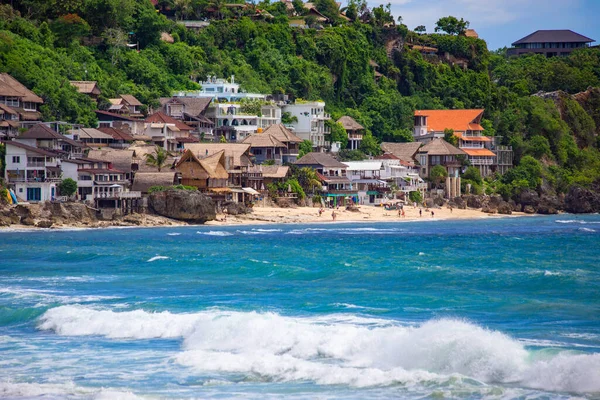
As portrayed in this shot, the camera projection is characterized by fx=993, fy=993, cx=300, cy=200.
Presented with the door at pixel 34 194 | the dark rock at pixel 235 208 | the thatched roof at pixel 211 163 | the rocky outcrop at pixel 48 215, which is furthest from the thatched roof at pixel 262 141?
the door at pixel 34 194

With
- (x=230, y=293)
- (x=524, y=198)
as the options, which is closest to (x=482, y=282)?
(x=230, y=293)

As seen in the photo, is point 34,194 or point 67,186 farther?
point 67,186

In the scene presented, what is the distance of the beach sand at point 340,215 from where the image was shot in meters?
71.7

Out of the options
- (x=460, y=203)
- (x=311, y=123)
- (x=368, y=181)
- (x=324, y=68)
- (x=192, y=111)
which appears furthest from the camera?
(x=324, y=68)

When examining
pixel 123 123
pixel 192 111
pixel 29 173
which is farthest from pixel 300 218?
pixel 192 111

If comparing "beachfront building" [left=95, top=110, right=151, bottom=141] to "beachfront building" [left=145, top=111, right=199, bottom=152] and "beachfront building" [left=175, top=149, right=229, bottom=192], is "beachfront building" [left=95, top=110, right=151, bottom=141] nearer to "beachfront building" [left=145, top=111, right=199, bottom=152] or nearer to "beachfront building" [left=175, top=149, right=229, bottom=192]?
"beachfront building" [left=145, top=111, right=199, bottom=152]

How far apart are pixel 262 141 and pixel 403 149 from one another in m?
16.6

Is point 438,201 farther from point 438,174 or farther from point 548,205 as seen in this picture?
point 548,205

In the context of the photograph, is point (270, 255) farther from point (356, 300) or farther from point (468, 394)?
point (468, 394)

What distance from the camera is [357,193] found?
277 feet

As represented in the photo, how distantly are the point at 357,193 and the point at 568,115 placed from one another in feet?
124

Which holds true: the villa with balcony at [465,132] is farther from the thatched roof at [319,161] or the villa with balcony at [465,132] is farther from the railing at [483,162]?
the thatched roof at [319,161]

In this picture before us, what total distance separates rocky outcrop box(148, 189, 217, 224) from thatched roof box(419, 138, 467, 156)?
30.0 m

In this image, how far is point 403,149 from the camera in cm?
9444
